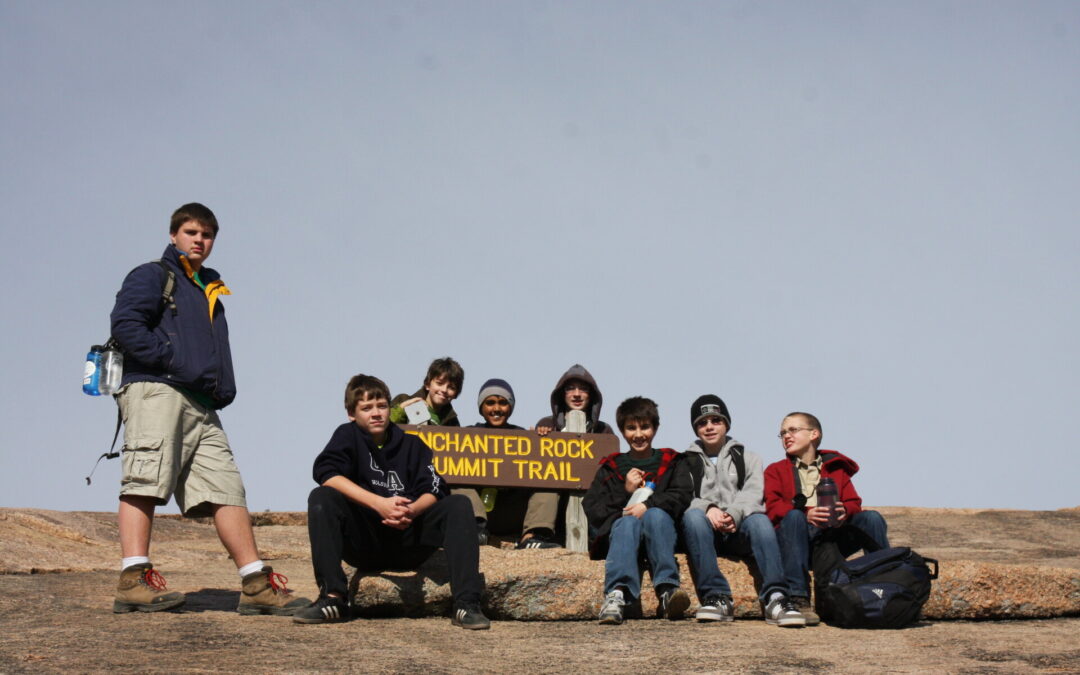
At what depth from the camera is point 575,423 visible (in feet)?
25.3

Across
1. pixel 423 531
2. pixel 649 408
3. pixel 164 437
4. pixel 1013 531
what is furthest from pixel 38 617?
pixel 1013 531

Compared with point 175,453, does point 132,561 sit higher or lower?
lower

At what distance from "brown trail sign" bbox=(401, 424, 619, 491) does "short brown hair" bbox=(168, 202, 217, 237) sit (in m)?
2.34

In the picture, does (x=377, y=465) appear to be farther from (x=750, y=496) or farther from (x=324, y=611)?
(x=750, y=496)

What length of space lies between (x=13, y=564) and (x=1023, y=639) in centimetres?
658

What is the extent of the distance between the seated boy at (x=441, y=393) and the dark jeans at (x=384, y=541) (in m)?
2.18

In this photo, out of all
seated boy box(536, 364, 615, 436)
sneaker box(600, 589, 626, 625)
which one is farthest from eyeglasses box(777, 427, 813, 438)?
seated boy box(536, 364, 615, 436)

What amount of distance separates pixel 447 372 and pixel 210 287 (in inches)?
98.1

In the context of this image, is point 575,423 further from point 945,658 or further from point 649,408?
point 945,658

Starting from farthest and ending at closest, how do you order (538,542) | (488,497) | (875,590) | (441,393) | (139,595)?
(441,393) → (488,497) → (538,542) → (875,590) → (139,595)

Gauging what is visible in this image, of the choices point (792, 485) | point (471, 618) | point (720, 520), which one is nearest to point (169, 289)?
point (471, 618)

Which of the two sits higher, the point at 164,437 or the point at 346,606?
the point at 164,437

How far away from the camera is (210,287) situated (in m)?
5.70

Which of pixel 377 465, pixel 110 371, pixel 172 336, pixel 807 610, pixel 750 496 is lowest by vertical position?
pixel 807 610
